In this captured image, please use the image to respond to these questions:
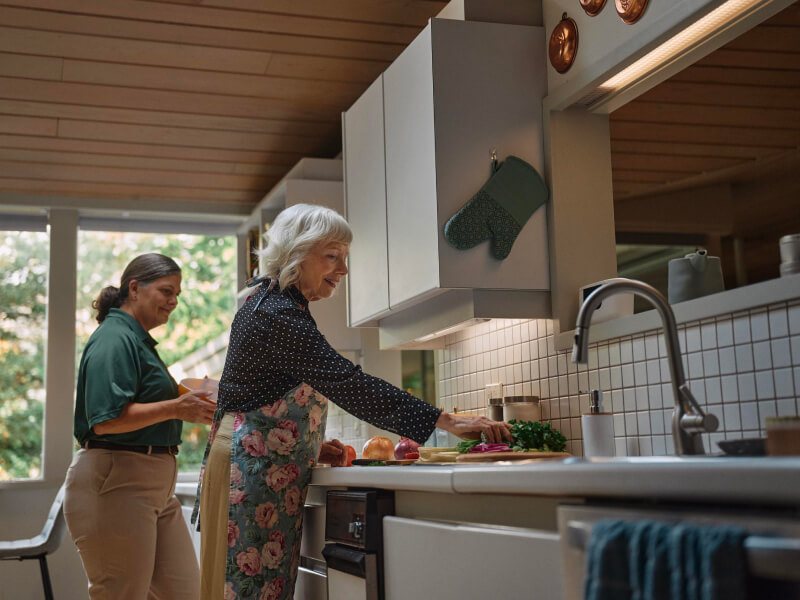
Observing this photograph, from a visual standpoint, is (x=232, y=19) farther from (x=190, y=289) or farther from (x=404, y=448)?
(x=190, y=289)

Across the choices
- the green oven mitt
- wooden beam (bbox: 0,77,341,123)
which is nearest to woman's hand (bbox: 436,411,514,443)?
the green oven mitt

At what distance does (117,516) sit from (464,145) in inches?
60.9

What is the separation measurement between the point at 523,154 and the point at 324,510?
3.50 ft

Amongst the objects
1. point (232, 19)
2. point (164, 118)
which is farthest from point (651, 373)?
point (164, 118)

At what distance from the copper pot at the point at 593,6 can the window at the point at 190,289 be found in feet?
10.3

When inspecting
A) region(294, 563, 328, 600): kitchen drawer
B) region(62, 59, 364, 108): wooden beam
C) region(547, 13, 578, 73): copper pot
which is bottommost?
region(294, 563, 328, 600): kitchen drawer

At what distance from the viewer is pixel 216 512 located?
6.99ft

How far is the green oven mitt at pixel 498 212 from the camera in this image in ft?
7.64

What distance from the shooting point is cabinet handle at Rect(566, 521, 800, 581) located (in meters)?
0.82

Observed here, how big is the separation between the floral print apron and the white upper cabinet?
0.52 meters

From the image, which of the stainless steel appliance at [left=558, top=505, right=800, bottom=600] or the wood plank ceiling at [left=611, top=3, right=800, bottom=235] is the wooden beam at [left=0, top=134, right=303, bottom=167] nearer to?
the wood plank ceiling at [left=611, top=3, right=800, bottom=235]

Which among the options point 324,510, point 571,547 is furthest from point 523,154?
point 571,547

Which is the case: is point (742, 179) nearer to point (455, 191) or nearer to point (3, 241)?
point (455, 191)

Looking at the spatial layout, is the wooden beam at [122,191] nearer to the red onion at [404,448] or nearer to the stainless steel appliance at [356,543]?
the red onion at [404,448]
